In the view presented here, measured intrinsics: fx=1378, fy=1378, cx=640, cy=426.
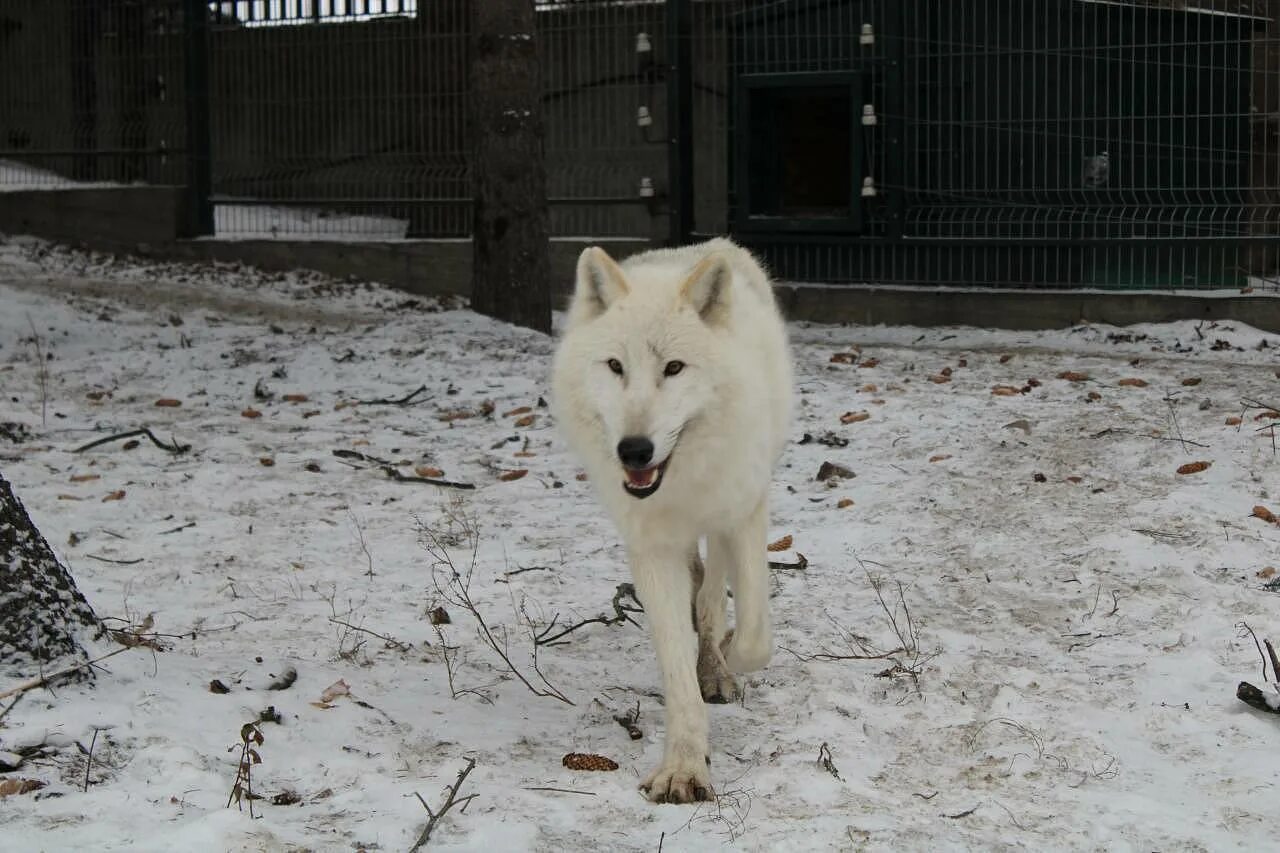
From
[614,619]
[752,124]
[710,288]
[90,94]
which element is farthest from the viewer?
[90,94]

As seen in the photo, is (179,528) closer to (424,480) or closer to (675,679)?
(424,480)

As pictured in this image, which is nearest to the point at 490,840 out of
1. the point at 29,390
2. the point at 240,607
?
the point at 240,607

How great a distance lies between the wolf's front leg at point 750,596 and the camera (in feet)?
12.4

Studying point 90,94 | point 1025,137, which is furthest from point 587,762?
point 90,94

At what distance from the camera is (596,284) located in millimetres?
3707

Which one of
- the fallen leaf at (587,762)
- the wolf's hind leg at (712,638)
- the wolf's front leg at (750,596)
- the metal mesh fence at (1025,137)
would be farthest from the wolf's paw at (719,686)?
the metal mesh fence at (1025,137)

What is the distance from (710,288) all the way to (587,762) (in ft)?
4.11

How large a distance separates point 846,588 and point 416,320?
19.2 ft

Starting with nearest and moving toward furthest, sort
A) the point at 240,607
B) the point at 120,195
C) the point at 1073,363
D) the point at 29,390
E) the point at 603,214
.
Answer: the point at 240,607, the point at 29,390, the point at 1073,363, the point at 603,214, the point at 120,195

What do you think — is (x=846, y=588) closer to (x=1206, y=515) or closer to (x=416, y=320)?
(x=1206, y=515)

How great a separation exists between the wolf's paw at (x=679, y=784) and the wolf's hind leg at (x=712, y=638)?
669 millimetres

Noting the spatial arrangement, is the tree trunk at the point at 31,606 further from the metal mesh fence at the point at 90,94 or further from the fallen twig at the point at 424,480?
the metal mesh fence at the point at 90,94

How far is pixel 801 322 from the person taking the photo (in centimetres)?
1095

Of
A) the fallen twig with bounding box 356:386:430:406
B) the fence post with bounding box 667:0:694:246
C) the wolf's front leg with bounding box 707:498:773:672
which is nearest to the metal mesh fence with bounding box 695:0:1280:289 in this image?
the fence post with bounding box 667:0:694:246
